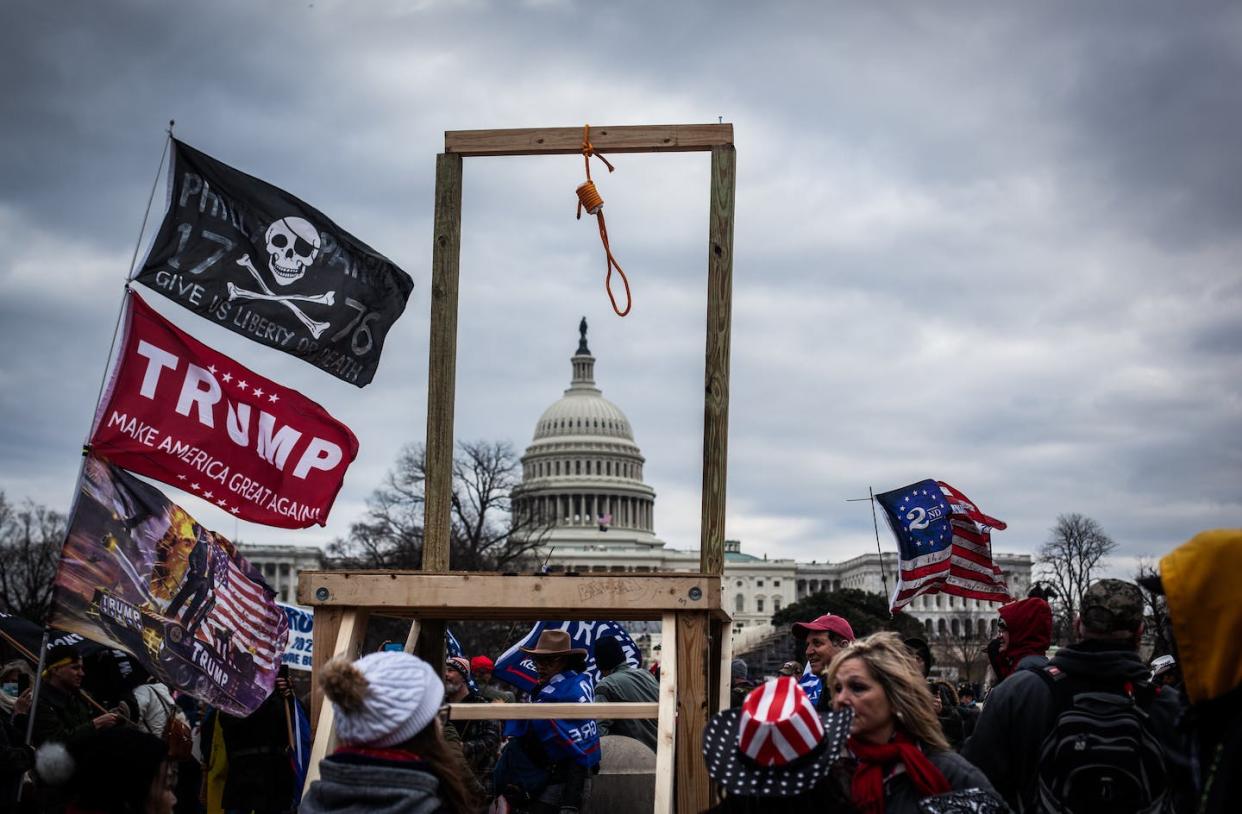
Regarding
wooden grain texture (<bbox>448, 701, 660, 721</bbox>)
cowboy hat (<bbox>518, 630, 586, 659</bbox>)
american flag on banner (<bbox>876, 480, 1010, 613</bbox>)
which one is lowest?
wooden grain texture (<bbox>448, 701, 660, 721</bbox>)

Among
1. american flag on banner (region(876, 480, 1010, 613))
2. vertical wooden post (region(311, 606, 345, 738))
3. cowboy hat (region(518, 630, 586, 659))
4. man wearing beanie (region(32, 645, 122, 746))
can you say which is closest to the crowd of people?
vertical wooden post (region(311, 606, 345, 738))

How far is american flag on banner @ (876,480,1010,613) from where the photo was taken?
11.8 m

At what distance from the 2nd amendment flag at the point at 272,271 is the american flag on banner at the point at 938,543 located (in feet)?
18.8

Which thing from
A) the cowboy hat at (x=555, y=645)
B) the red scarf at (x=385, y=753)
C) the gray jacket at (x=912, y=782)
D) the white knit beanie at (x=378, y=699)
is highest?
the cowboy hat at (x=555, y=645)

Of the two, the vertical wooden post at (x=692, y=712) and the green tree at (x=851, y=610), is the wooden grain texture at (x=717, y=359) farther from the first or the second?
the green tree at (x=851, y=610)

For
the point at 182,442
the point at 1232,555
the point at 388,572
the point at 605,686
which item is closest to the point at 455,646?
the point at 605,686

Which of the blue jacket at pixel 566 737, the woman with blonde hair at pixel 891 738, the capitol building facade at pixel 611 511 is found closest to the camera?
the woman with blonde hair at pixel 891 738

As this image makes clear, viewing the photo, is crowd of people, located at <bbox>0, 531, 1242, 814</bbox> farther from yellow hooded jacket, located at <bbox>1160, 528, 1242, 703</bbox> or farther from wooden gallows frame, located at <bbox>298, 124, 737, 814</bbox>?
wooden gallows frame, located at <bbox>298, 124, 737, 814</bbox>

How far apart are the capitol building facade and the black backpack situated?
11660 cm

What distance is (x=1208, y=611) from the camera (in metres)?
3.24

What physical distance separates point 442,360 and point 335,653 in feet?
4.54

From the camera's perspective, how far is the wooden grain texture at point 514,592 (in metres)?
5.23

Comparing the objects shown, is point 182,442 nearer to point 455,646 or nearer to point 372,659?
point 372,659

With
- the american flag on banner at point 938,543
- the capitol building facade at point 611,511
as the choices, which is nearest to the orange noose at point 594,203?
the american flag on banner at point 938,543
